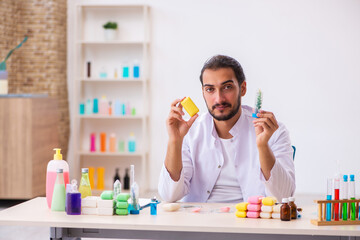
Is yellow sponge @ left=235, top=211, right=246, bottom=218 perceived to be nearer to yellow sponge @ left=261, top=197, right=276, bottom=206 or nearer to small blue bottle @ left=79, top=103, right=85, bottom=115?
yellow sponge @ left=261, top=197, right=276, bottom=206

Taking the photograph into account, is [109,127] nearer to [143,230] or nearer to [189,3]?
[189,3]

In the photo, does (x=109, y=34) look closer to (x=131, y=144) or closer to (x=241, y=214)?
(x=131, y=144)

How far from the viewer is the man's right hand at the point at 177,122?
264cm

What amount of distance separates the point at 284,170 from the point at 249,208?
1.44 feet

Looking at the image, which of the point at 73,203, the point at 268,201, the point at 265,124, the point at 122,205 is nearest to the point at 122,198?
the point at 122,205

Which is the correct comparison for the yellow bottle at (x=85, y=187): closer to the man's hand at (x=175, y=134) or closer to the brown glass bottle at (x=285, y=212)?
the man's hand at (x=175, y=134)

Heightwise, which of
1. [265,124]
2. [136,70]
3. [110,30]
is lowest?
[265,124]

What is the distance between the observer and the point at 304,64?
257 inches

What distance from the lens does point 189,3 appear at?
661cm

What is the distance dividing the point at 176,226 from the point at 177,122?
693 millimetres

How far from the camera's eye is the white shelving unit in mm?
6629

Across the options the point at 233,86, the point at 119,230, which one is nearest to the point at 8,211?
the point at 119,230

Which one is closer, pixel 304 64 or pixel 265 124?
pixel 265 124

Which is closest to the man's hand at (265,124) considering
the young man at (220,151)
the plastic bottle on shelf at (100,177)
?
the young man at (220,151)
